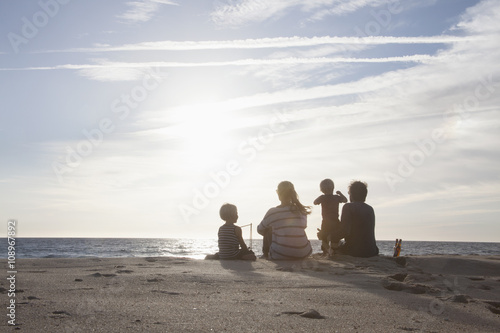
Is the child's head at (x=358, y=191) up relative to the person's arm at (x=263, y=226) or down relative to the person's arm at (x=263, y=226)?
up

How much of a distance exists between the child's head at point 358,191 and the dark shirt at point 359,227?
28 centimetres

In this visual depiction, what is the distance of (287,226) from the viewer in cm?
771

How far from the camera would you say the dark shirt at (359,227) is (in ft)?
25.2

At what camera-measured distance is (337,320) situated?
10.1 feet

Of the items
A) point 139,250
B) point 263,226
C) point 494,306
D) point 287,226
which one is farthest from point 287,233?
point 139,250

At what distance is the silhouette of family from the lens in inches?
303

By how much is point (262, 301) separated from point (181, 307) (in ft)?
2.04

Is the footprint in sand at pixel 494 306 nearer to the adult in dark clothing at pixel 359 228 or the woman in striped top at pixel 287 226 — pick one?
the adult in dark clothing at pixel 359 228

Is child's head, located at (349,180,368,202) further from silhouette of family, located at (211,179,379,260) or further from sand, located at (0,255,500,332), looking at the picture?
sand, located at (0,255,500,332)

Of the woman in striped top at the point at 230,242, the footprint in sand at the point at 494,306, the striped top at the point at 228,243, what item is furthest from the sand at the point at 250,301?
the striped top at the point at 228,243

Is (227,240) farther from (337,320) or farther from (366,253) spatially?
(337,320)

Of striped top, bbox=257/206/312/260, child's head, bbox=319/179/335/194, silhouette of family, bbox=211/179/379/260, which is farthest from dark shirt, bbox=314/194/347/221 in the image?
striped top, bbox=257/206/312/260

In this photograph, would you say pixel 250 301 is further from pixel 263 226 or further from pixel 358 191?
pixel 358 191

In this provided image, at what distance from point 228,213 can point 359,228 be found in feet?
7.52
